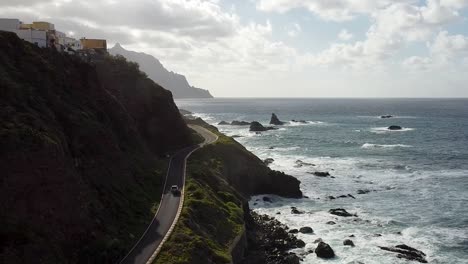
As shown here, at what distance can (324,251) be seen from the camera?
155ft

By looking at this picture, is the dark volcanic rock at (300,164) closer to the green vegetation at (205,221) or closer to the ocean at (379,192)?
the ocean at (379,192)

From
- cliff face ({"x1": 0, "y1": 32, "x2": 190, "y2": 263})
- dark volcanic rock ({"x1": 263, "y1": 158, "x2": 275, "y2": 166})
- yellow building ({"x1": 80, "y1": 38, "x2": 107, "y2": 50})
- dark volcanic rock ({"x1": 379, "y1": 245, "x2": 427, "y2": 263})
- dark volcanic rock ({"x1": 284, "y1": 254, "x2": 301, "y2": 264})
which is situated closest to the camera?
cliff face ({"x1": 0, "y1": 32, "x2": 190, "y2": 263})

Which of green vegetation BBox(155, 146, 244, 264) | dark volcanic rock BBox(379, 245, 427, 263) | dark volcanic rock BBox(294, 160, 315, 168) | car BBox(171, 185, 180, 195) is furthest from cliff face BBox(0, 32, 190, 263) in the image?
dark volcanic rock BBox(294, 160, 315, 168)

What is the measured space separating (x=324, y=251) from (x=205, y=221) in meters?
13.7

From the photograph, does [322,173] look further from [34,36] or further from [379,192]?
[34,36]

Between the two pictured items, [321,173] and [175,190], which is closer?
[175,190]

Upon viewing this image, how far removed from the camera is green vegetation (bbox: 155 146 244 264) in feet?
124

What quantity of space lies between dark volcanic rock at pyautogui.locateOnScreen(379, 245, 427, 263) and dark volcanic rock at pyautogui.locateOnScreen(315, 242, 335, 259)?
645cm

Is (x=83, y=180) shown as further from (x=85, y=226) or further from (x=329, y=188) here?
(x=329, y=188)

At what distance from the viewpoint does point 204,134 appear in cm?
9469

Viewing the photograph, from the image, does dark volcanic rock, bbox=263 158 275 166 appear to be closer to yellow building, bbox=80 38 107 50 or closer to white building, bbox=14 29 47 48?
yellow building, bbox=80 38 107 50

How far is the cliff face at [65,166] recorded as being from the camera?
105ft

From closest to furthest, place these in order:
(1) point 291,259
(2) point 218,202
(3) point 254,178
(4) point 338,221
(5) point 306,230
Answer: (1) point 291,259, (2) point 218,202, (5) point 306,230, (4) point 338,221, (3) point 254,178

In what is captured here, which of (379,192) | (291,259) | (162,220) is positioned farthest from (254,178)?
(162,220)
